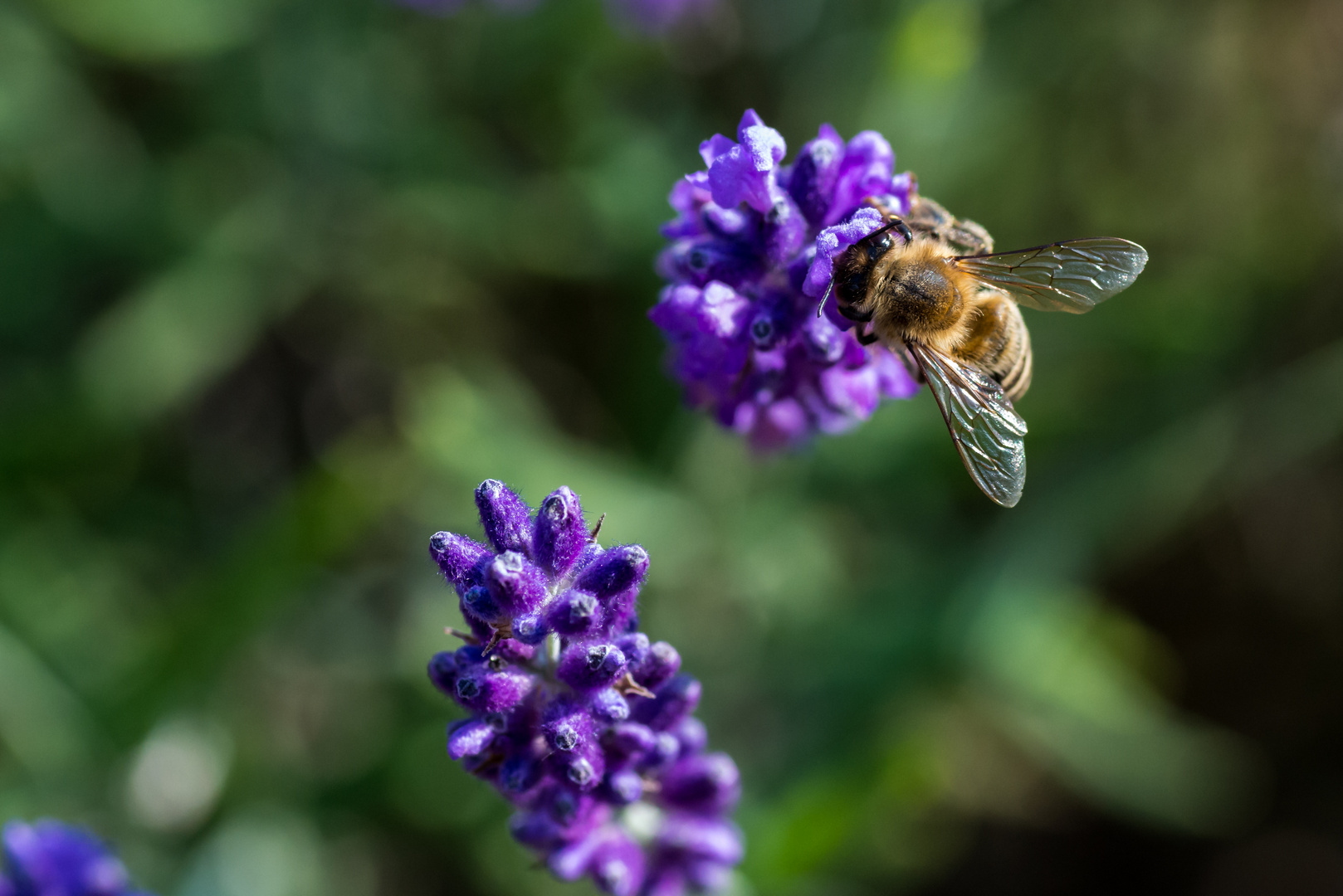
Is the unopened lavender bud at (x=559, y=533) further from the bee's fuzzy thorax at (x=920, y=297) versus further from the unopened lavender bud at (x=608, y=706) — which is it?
the bee's fuzzy thorax at (x=920, y=297)

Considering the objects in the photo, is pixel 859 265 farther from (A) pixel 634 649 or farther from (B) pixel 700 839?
(B) pixel 700 839

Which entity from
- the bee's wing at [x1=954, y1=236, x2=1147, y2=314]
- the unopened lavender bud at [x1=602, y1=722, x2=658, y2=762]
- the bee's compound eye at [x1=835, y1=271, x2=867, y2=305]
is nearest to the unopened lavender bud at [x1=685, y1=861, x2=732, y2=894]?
the unopened lavender bud at [x1=602, y1=722, x2=658, y2=762]

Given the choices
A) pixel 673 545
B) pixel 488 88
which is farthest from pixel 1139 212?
pixel 488 88

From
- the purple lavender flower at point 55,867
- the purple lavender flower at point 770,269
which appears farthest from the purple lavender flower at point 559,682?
the purple lavender flower at point 55,867

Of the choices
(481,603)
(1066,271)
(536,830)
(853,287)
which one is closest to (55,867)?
(536,830)

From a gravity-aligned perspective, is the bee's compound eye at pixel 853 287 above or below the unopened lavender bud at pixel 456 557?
above

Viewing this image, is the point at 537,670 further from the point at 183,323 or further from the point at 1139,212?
the point at 1139,212

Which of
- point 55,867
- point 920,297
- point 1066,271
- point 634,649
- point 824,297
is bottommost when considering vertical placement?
point 55,867
